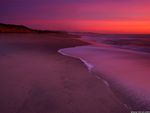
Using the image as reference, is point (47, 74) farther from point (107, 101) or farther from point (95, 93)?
point (107, 101)

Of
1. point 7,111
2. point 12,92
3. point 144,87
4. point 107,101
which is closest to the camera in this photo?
point 7,111

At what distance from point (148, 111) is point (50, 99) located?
1874mm

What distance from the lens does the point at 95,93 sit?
5.02 metres

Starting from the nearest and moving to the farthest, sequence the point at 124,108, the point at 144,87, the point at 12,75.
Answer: the point at 124,108 < the point at 144,87 < the point at 12,75

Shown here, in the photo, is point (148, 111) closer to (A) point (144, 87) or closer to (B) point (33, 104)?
(A) point (144, 87)

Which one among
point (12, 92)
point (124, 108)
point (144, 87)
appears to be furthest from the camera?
point (144, 87)

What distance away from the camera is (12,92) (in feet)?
16.0

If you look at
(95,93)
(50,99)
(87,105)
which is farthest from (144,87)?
(50,99)

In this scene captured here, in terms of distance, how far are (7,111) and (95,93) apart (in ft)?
6.49

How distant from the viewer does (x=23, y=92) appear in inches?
192

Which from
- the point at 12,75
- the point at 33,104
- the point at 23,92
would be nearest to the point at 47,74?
the point at 12,75

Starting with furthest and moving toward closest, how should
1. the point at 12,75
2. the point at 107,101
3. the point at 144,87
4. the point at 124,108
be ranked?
1. the point at 12,75
2. the point at 144,87
3. the point at 107,101
4. the point at 124,108

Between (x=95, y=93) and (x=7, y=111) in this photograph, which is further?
(x=95, y=93)

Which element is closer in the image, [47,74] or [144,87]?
[144,87]
